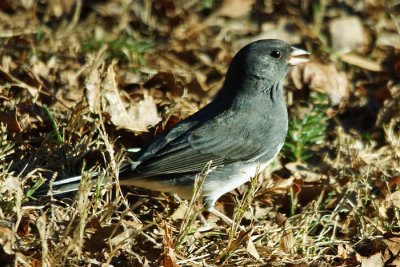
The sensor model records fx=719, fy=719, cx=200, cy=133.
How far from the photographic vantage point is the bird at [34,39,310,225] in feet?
14.0

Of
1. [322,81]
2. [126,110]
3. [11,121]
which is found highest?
[11,121]

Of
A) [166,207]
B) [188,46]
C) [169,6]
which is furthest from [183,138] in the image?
[169,6]

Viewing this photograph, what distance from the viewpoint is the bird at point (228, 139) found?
4277 mm

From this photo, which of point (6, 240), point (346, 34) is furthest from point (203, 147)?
point (346, 34)

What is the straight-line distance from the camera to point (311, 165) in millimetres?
5031

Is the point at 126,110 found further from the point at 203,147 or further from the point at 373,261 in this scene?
the point at 373,261

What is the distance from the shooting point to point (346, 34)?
6348mm

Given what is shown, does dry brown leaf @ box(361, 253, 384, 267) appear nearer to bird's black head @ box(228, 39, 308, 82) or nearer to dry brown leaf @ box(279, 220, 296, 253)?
dry brown leaf @ box(279, 220, 296, 253)

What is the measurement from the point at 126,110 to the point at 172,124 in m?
0.33

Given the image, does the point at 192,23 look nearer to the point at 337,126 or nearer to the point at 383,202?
the point at 337,126

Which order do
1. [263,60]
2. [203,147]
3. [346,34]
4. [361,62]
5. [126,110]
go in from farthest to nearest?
[346,34] → [361,62] → [126,110] → [263,60] → [203,147]

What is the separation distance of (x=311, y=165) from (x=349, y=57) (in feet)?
4.82

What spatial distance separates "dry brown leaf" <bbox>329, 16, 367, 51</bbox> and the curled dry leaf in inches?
23.2

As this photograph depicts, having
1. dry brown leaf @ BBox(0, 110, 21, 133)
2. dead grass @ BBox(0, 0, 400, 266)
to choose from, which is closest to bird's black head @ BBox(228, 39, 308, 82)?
dead grass @ BBox(0, 0, 400, 266)
